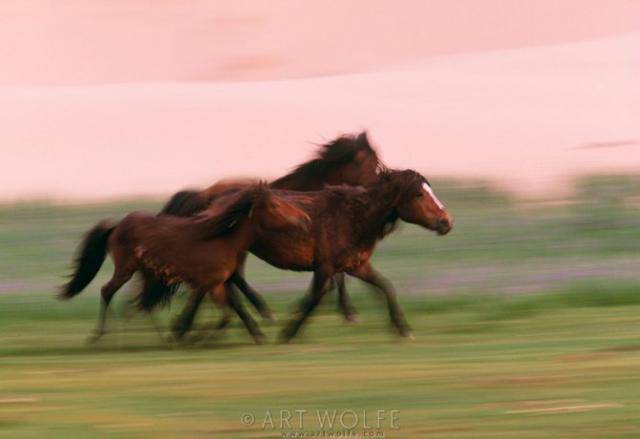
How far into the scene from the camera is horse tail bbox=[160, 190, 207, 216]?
14680mm

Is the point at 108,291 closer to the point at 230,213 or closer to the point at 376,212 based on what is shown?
the point at 230,213

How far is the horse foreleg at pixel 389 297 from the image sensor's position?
44.7ft

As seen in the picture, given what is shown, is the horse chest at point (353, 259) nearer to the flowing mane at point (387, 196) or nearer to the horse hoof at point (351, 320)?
the flowing mane at point (387, 196)

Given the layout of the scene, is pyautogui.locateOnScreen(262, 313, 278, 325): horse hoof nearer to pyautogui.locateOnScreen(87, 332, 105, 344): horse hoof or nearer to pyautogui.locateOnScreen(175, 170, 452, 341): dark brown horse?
pyautogui.locateOnScreen(175, 170, 452, 341): dark brown horse

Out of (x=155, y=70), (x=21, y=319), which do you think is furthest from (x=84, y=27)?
(x=21, y=319)

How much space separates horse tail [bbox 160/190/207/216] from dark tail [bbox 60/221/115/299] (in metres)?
0.81

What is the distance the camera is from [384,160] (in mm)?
31750

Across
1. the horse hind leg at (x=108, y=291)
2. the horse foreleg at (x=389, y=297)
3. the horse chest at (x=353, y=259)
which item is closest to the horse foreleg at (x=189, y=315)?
the horse hind leg at (x=108, y=291)

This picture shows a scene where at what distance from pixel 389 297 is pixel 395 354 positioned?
1.32 metres

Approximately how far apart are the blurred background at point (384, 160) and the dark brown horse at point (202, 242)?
440 millimetres

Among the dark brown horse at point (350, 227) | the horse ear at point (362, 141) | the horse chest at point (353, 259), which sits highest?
the horse ear at point (362, 141)

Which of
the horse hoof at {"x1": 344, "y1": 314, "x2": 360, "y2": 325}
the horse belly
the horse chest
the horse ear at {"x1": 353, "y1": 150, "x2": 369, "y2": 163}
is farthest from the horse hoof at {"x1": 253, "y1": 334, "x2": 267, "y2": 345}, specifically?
the horse ear at {"x1": 353, "y1": 150, "x2": 369, "y2": 163}

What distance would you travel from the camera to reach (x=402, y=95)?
3988 cm

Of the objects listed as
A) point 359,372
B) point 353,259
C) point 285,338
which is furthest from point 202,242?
point 359,372
